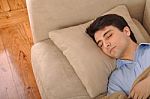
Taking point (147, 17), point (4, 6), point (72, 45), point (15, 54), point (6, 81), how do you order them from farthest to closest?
point (4, 6)
point (15, 54)
point (6, 81)
point (147, 17)
point (72, 45)

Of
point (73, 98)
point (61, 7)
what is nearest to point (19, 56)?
point (61, 7)

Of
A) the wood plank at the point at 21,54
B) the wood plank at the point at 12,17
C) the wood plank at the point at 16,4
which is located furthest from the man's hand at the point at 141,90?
the wood plank at the point at 16,4

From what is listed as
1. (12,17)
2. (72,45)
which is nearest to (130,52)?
(72,45)

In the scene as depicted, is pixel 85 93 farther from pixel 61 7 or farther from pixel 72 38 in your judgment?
pixel 61 7

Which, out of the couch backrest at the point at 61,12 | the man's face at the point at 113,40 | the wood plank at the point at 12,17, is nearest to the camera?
the man's face at the point at 113,40

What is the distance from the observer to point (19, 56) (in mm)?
2074

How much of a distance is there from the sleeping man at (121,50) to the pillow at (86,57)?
3 cm

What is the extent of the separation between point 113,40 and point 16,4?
5.18ft

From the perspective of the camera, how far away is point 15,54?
209 cm

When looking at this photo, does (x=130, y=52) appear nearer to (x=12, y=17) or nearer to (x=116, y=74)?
(x=116, y=74)

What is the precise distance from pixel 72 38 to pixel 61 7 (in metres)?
0.20

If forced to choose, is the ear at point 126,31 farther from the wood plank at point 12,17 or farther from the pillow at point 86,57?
the wood plank at point 12,17

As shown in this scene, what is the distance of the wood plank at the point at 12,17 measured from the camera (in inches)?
93.6

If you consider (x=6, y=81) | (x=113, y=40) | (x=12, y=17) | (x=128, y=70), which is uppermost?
(x=113, y=40)
